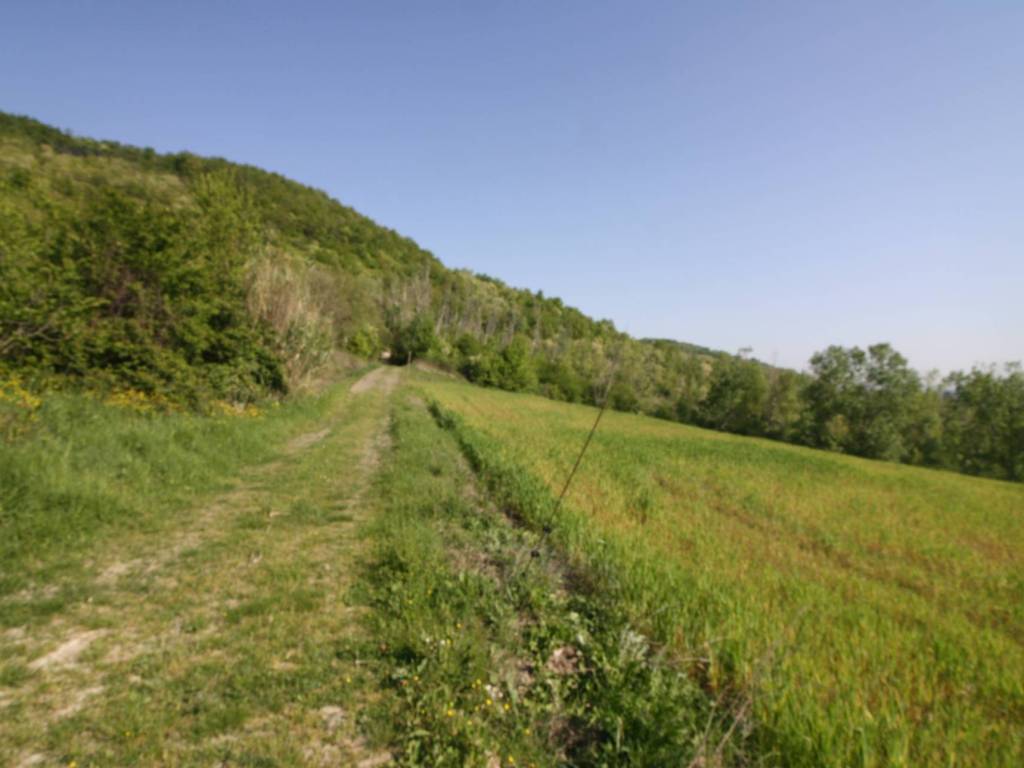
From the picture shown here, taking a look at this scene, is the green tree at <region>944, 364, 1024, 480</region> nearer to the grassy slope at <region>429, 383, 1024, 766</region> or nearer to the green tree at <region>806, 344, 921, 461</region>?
the green tree at <region>806, 344, 921, 461</region>

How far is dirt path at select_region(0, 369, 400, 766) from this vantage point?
2.48m

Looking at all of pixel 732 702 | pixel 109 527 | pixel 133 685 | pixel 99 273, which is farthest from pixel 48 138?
pixel 732 702

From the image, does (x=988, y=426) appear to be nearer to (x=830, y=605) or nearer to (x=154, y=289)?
(x=830, y=605)

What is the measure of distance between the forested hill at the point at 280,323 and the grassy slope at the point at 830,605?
233 cm

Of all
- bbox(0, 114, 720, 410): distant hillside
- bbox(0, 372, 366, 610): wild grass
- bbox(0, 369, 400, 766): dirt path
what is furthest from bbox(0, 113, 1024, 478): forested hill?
bbox(0, 369, 400, 766): dirt path

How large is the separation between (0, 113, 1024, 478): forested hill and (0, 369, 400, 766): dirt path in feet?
10.3

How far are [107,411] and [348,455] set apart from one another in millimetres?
4674

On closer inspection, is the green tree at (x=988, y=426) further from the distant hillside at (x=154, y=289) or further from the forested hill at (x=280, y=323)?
the distant hillside at (x=154, y=289)

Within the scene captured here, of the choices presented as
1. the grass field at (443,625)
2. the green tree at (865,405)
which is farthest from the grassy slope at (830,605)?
the green tree at (865,405)

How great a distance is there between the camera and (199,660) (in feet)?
10.6

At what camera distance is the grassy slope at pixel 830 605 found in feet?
9.09

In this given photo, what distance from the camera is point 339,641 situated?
3.56m

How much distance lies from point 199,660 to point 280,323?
1404cm

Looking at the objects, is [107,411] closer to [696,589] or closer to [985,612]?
[696,589]
